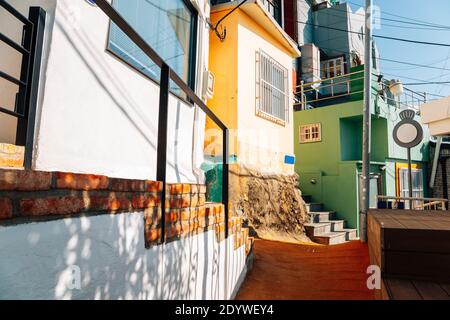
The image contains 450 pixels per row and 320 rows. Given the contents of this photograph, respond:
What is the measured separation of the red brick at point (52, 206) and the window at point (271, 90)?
719cm

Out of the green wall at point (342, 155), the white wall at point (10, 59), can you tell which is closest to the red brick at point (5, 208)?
the white wall at point (10, 59)

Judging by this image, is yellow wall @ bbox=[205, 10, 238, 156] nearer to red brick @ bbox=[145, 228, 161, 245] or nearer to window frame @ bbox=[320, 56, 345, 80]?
red brick @ bbox=[145, 228, 161, 245]

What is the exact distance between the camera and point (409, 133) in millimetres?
6844

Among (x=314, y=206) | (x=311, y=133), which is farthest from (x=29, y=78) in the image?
(x=311, y=133)

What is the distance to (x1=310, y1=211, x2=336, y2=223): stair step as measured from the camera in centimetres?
969

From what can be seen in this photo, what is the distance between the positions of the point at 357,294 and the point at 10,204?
13.6 feet

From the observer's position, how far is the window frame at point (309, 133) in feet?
40.6

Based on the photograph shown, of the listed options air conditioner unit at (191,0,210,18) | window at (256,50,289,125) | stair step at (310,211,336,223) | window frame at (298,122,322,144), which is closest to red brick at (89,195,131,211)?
air conditioner unit at (191,0,210,18)

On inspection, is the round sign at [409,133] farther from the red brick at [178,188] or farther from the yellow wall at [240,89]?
the red brick at [178,188]

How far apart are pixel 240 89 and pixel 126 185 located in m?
6.32

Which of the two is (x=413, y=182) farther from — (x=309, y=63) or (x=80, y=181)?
(x=80, y=181)

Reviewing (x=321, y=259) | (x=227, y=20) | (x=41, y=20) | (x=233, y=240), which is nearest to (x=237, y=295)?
(x=233, y=240)

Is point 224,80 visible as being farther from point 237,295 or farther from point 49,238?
point 49,238
